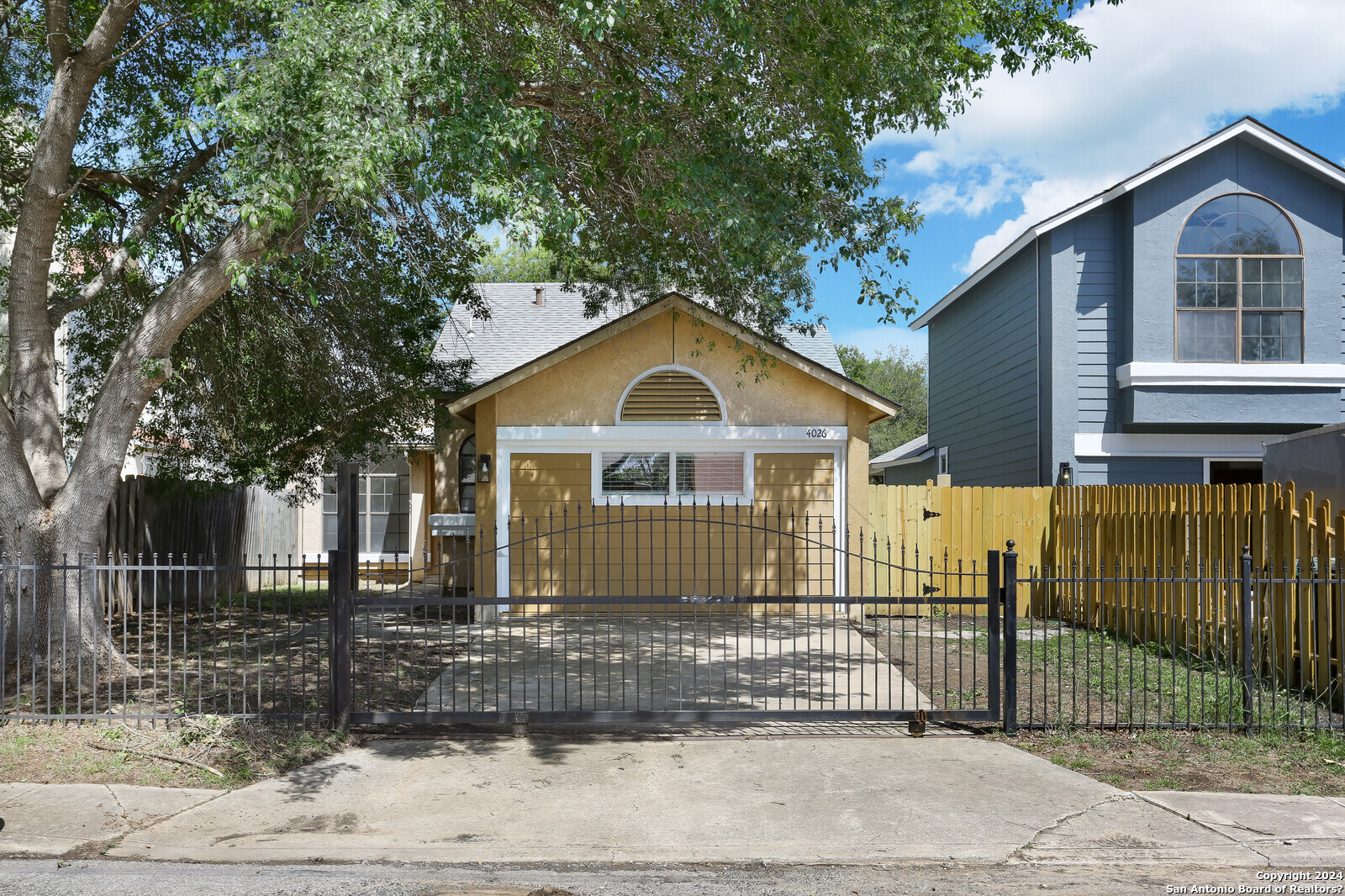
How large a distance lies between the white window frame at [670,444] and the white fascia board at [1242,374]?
487 cm

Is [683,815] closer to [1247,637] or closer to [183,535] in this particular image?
[1247,637]

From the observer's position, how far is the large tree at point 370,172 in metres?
7.26

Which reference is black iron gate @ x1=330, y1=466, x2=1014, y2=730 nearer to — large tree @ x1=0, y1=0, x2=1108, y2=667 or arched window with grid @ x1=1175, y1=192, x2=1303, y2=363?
large tree @ x1=0, y1=0, x2=1108, y2=667

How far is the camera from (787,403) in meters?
14.0

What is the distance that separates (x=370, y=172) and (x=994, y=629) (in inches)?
229

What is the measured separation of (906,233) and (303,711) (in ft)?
25.3

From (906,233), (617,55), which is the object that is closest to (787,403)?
(906,233)

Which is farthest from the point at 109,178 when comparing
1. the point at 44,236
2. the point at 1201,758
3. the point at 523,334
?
the point at 1201,758

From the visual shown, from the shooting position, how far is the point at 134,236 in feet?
30.6

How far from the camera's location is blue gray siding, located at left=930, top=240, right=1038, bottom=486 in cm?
1595

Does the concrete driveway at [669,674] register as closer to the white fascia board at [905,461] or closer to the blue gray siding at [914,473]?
the white fascia board at [905,461]

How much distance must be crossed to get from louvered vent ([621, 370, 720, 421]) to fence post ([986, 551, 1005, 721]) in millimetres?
7036

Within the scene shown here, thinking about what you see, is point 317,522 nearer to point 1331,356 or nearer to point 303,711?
point 303,711

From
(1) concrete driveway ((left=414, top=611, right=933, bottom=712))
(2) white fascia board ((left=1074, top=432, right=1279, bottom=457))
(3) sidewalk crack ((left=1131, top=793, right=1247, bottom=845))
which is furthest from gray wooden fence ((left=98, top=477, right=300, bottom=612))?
(2) white fascia board ((left=1074, top=432, right=1279, bottom=457))
